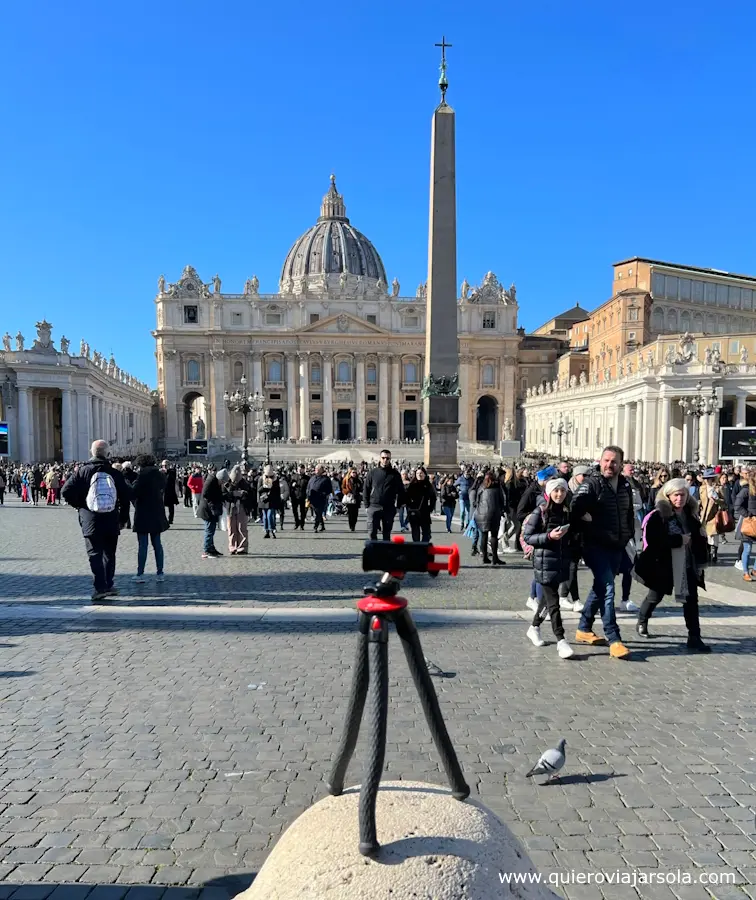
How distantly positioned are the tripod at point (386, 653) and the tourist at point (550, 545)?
390 cm

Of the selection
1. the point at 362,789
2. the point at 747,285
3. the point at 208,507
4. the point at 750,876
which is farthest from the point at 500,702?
the point at 747,285

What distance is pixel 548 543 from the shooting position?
5816 mm

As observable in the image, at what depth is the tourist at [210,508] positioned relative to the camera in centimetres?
1044

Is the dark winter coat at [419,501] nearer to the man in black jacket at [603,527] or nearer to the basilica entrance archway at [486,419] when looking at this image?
the man in black jacket at [603,527]

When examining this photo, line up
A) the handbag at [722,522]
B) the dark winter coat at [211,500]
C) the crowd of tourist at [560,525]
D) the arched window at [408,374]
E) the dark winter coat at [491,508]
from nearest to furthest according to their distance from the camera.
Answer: the crowd of tourist at [560,525], the handbag at [722,522], the dark winter coat at [491,508], the dark winter coat at [211,500], the arched window at [408,374]

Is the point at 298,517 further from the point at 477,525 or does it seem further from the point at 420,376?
the point at 420,376

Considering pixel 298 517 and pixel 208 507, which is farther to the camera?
pixel 298 517

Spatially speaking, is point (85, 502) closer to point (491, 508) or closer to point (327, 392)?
point (491, 508)

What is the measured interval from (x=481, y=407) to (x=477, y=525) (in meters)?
73.8

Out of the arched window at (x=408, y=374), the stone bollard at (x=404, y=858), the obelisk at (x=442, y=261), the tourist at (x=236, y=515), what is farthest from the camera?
the arched window at (x=408, y=374)

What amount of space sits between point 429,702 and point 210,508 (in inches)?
351

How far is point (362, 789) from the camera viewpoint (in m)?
1.83

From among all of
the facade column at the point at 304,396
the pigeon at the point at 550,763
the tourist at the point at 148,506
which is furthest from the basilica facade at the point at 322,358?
the pigeon at the point at 550,763

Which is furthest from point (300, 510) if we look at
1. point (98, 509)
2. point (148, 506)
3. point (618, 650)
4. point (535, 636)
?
point (618, 650)
